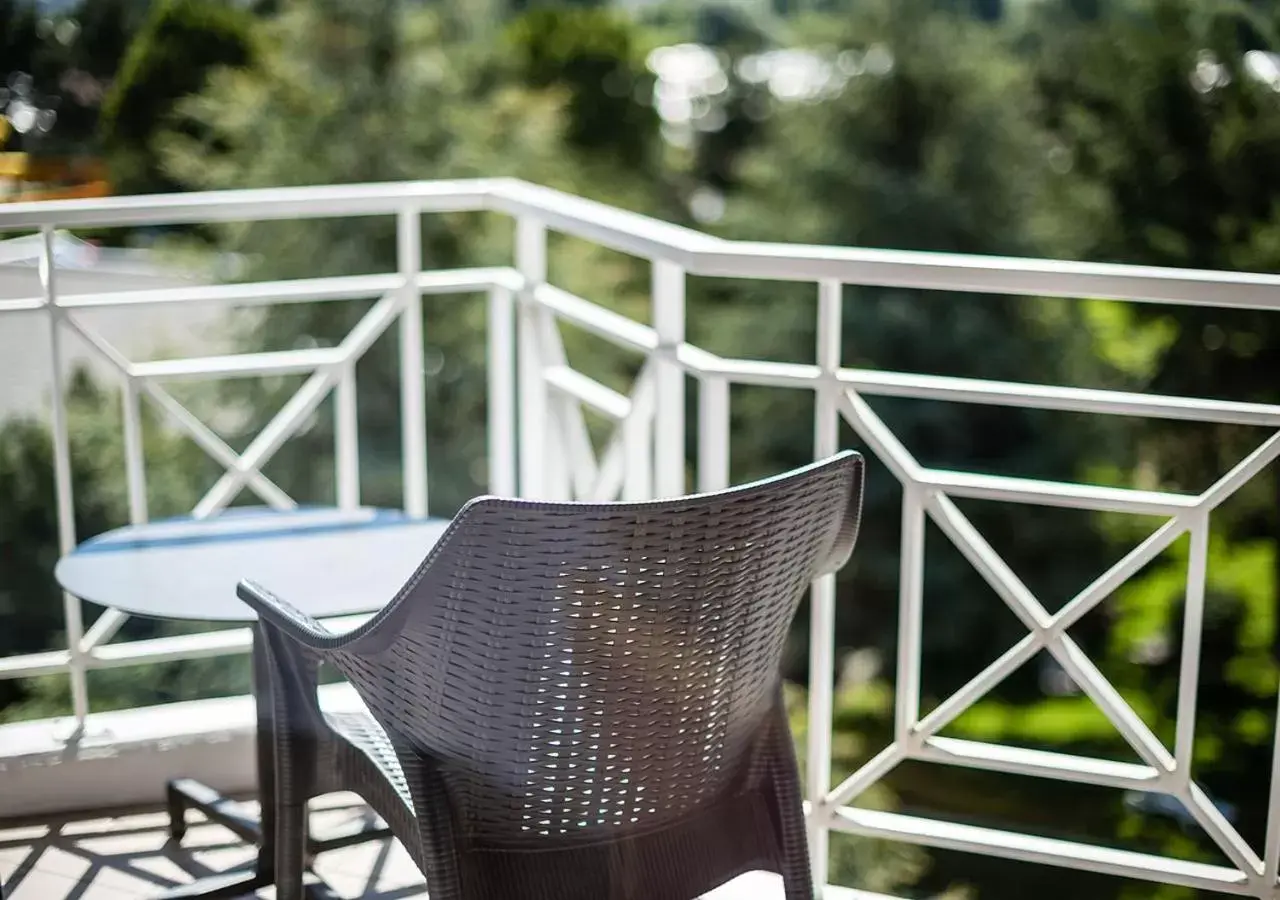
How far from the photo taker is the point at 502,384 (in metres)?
3.46

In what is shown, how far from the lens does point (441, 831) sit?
168 cm

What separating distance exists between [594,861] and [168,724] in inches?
54.8

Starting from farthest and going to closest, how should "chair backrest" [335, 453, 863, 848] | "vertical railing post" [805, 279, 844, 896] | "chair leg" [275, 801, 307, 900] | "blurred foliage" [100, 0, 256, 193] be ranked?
"blurred foliage" [100, 0, 256, 193]
"vertical railing post" [805, 279, 844, 896]
"chair leg" [275, 801, 307, 900]
"chair backrest" [335, 453, 863, 848]

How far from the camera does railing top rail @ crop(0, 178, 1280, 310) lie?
2031mm

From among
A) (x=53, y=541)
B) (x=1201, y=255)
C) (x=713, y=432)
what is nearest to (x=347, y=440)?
(x=713, y=432)

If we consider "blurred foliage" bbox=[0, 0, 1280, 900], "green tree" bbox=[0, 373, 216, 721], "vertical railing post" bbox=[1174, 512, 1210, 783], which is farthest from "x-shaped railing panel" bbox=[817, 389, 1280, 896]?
"blurred foliage" bbox=[0, 0, 1280, 900]

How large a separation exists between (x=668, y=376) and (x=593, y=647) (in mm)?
1079

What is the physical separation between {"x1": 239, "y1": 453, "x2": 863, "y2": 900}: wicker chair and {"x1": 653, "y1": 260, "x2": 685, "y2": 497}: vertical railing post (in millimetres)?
764

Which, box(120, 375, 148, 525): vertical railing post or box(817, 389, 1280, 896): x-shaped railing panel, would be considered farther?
box(120, 375, 148, 525): vertical railing post

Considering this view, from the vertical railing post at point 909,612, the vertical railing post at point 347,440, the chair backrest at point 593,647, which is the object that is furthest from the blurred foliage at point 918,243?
the chair backrest at point 593,647

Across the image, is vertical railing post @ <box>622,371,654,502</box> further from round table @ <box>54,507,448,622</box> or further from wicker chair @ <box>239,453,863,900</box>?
wicker chair @ <box>239,453,863,900</box>

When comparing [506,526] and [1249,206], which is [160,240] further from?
[506,526]

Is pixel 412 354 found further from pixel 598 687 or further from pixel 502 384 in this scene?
pixel 598 687

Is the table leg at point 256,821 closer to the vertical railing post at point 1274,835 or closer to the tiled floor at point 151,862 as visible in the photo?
the tiled floor at point 151,862
